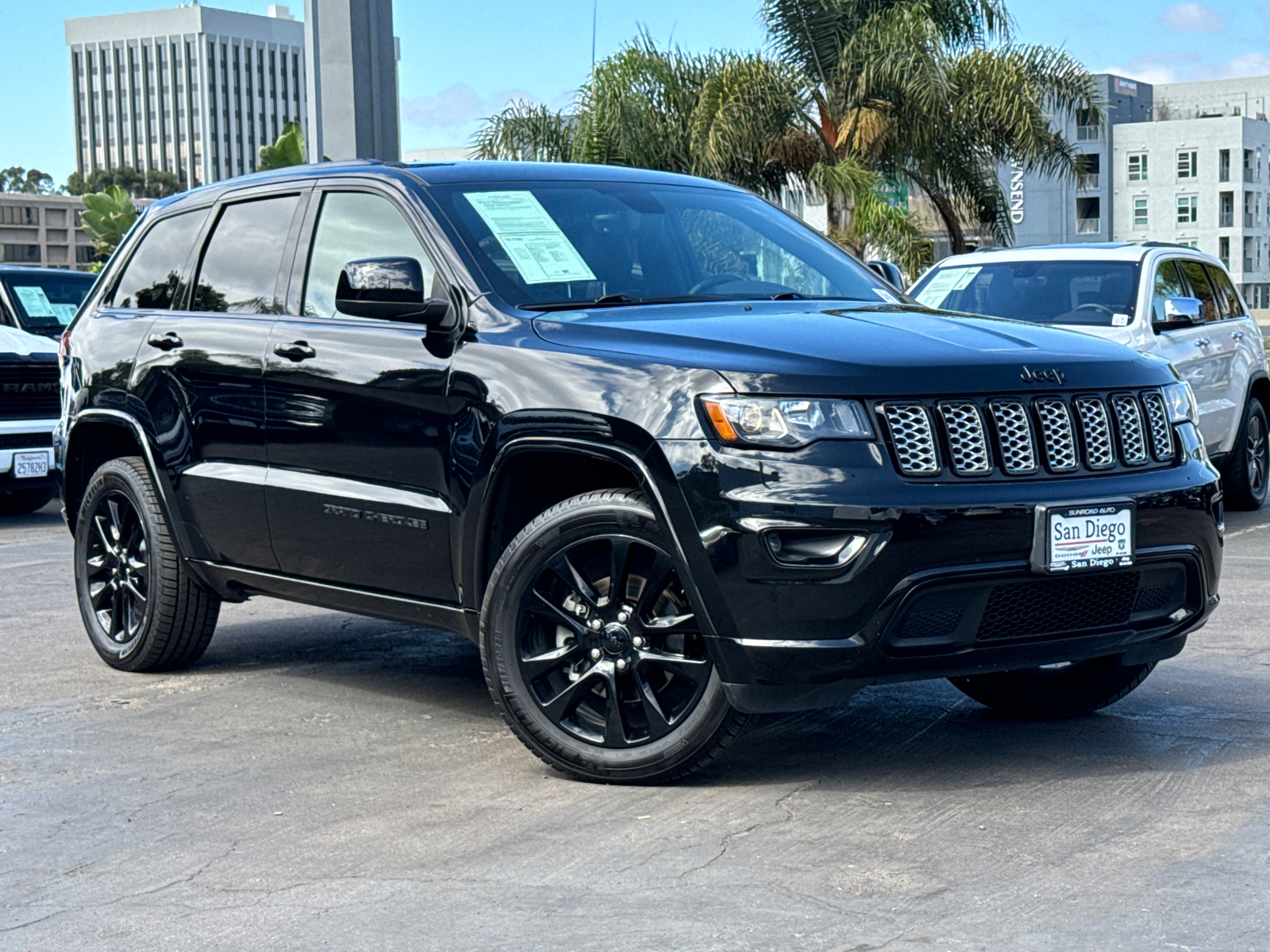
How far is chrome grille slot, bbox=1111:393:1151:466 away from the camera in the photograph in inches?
191

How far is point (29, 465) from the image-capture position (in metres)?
13.0

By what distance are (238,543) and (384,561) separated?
87 centimetres

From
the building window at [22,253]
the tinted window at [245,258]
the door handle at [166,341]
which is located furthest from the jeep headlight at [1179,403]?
the building window at [22,253]

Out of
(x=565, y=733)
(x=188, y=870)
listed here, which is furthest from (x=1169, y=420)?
(x=188, y=870)

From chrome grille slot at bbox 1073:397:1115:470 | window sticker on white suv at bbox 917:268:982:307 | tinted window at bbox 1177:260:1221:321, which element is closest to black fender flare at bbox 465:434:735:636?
chrome grille slot at bbox 1073:397:1115:470

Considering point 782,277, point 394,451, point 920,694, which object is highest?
point 782,277

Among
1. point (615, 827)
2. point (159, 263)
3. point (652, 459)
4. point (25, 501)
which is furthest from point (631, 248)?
point (25, 501)

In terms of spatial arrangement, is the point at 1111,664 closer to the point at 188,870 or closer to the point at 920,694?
the point at 920,694

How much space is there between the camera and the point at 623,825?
449cm

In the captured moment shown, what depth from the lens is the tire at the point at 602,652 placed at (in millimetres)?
4691

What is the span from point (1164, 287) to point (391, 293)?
735cm

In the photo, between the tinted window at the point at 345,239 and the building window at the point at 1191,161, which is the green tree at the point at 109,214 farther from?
the building window at the point at 1191,161

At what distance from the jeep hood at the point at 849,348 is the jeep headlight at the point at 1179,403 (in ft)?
0.13

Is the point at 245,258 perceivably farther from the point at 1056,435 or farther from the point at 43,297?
the point at 43,297
